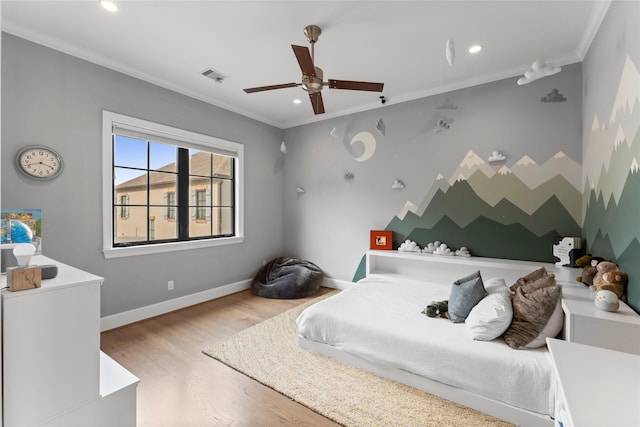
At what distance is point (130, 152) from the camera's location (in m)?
3.03

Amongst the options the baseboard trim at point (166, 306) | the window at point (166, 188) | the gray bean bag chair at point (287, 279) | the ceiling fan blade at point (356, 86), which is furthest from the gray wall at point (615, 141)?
the baseboard trim at point (166, 306)

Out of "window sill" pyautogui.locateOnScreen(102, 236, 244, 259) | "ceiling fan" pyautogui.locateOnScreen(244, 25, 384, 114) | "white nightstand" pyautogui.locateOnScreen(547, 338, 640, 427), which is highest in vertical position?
"ceiling fan" pyautogui.locateOnScreen(244, 25, 384, 114)

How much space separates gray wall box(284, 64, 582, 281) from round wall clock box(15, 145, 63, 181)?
2.87 meters

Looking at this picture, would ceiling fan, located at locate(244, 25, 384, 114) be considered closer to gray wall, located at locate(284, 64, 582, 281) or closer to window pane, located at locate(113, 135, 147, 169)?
gray wall, located at locate(284, 64, 582, 281)

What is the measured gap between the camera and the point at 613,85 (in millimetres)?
1861

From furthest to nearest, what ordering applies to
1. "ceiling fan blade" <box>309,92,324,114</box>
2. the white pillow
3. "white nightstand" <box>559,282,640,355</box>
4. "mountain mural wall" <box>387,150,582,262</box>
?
1. "mountain mural wall" <box>387,150,582,262</box>
2. "ceiling fan blade" <box>309,92,324,114</box>
3. the white pillow
4. "white nightstand" <box>559,282,640,355</box>

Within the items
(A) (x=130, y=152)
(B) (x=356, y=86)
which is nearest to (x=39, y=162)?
(A) (x=130, y=152)

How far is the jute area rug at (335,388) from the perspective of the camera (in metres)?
1.62

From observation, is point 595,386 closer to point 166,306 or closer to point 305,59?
point 305,59

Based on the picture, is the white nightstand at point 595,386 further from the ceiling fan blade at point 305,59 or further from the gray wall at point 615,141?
the ceiling fan blade at point 305,59

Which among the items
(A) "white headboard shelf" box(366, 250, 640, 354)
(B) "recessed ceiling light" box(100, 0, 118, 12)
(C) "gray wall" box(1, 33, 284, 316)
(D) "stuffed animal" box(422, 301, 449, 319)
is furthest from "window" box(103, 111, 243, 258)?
(D) "stuffed animal" box(422, 301, 449, 319)

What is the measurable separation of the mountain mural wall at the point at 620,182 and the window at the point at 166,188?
3779 mm

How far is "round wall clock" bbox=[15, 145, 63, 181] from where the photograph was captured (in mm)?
2254

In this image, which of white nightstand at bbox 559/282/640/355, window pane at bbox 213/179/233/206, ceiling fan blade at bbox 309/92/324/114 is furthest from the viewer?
window pane at bbox 213/179/233/206
